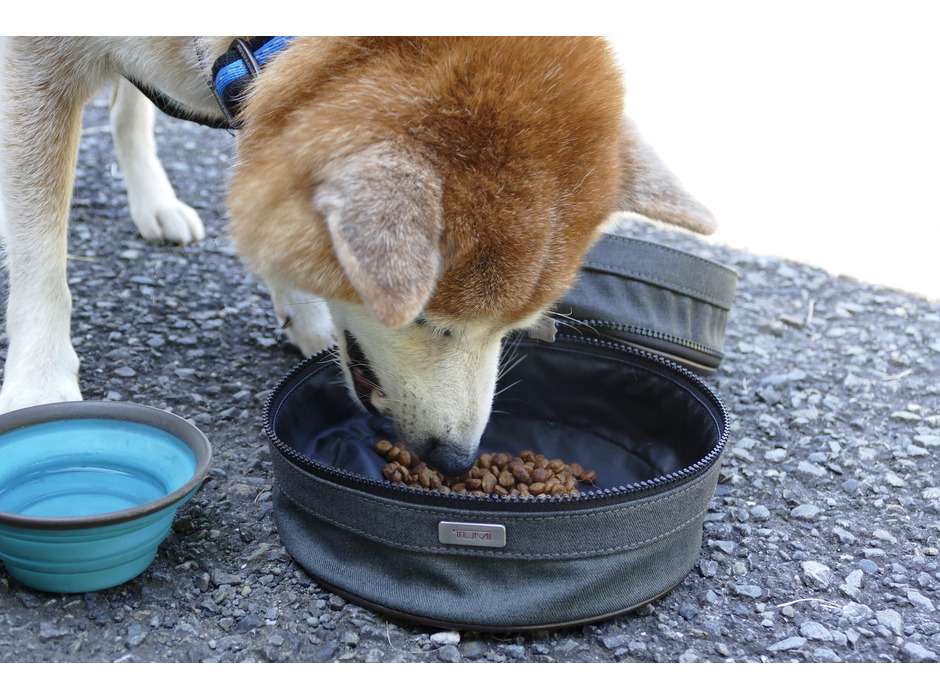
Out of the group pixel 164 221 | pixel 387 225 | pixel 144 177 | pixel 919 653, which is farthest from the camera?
pixel 164 221

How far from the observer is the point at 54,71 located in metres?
2.23

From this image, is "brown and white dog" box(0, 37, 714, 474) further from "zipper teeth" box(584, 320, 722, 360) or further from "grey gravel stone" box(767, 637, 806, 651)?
"grey gravel stone" box(767, 637, 806, 651)

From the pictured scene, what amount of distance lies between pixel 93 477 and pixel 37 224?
0.80 m

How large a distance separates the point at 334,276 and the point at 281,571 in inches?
28.8

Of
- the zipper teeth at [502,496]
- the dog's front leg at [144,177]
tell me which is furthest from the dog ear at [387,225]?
the dog's front leg at [144,177]

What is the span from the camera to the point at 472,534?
1.73 m

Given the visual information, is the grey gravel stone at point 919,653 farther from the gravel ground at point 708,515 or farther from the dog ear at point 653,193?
the dog ear at point 653,193

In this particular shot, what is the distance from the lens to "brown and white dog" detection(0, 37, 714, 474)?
1568 millimetres

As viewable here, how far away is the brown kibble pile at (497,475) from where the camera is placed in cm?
220

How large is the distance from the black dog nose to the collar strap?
0.87 m

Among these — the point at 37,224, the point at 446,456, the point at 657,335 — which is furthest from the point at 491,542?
the point at 37,224

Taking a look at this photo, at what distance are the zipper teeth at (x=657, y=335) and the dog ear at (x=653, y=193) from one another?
56 cm

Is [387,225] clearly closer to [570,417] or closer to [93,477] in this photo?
[93,477]

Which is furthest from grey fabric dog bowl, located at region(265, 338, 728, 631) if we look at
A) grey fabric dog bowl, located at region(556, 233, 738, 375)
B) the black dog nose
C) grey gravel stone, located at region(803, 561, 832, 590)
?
grey fabric dog bowl, located at region(556, 233, 738, 375)
